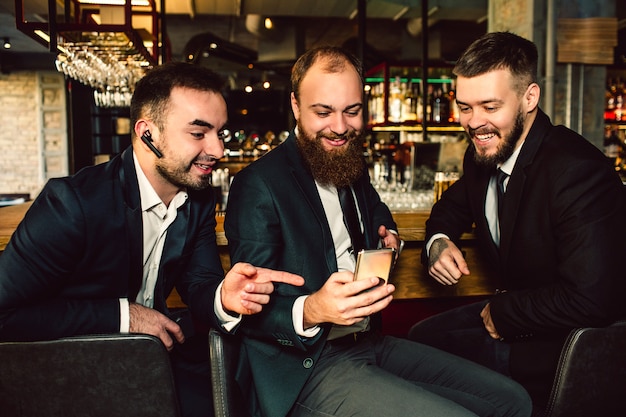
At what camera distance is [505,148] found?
6.30ft

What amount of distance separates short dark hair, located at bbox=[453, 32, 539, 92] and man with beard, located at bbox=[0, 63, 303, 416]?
902 millimetres

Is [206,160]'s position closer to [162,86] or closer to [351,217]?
[162,86]

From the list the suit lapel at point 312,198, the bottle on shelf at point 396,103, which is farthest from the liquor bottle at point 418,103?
the suit lapel at point 312,198

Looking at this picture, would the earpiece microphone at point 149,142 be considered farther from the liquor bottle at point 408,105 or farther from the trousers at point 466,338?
the liquor bottle at point 408,105

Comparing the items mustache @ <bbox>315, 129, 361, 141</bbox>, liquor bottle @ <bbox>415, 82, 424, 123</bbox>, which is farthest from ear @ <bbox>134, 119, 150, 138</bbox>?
liquor bottle @ <bbox>415, 82, 424, 123</bbox>

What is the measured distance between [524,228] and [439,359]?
1.73 ft

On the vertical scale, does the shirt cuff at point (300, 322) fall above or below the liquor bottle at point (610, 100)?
below

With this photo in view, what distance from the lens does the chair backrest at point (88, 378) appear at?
1.31 m

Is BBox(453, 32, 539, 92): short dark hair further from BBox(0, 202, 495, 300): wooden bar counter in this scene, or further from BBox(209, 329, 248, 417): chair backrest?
BBox(209, 329, 248, 417): chair backrest

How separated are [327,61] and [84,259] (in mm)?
1041

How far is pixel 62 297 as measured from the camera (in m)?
1.58

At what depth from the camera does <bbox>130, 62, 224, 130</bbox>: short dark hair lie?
1782mm

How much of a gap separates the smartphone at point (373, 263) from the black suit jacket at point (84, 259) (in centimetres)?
57

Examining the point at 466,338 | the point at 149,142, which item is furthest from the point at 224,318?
the point at 466,338
